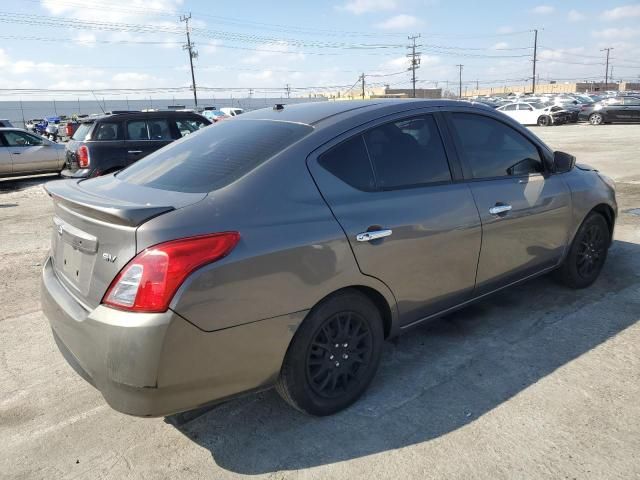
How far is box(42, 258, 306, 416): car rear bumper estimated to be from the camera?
2203 mm

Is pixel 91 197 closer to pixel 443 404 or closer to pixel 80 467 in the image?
pixel 80 467

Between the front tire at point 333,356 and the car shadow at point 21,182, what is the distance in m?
12.2

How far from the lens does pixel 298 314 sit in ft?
8.34

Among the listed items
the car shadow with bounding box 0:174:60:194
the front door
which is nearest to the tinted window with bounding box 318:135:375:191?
the front door

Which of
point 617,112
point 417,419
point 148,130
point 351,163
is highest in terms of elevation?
point 351,163

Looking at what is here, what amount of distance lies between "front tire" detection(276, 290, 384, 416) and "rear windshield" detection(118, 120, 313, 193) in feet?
2.75

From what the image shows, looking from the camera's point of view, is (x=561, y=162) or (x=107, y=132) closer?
(x=561, y=162)

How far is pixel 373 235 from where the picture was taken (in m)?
2.81

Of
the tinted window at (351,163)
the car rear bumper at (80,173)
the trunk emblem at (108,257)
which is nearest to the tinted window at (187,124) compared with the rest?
the car rear bumper at (80,173)

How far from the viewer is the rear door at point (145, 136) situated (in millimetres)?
9648

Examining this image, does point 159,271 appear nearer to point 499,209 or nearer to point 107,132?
point 499,209

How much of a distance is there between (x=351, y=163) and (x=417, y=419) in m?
1.45

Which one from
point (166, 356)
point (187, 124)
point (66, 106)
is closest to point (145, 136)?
point (187, 124)

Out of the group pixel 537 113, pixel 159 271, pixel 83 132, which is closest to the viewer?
pixel 159 271
